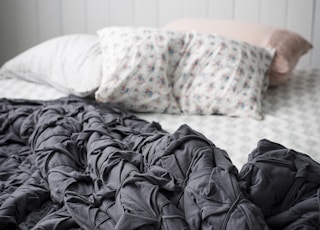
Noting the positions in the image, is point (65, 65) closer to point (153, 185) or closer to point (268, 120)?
point (268, 120)

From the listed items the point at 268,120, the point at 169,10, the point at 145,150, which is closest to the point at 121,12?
the point at 169,10

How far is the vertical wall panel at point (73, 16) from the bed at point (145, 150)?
472mm

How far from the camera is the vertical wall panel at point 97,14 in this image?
101 inches

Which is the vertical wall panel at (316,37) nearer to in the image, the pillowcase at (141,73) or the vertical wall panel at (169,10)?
the vertical wall panel at (169,10)

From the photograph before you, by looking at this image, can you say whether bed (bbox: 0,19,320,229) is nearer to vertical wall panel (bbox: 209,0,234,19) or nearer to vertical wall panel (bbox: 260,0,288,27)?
vertical wall panel (bbox: 260,0,288,27)

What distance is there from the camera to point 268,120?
5.80 feet

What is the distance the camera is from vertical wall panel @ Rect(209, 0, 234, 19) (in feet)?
7.97

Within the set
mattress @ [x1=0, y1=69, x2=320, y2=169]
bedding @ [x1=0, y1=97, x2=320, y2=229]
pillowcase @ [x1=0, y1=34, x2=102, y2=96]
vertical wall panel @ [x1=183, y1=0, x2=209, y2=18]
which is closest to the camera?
bedding @ [x1=0, y1=97, x2=320, y2=229]

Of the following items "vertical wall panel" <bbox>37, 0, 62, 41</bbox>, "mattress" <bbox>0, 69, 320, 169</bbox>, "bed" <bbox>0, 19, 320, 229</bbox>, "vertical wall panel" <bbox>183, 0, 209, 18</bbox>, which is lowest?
"mattress" <bbox>0, 69, 320, 169</bbox>

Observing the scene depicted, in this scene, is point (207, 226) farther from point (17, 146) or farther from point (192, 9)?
point (192, 9)

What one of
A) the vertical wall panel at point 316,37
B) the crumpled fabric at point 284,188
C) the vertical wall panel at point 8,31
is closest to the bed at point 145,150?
the crumpled fabric at point 284,188

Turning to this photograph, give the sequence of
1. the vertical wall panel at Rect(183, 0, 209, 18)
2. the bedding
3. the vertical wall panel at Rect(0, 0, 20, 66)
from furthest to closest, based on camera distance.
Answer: the vertical wall panel at Rect(0, 0, 20, 66) < the vertical wall panel at Rect(183, 0, 209, 18) < the bedding

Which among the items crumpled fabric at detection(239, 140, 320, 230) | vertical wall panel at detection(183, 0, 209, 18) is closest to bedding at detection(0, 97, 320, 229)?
crumpled fabric at detection(239, 140, 320, 230)

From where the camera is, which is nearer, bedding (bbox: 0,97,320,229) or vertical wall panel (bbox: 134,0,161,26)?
bedding (bbox: 0,97,320,229)
